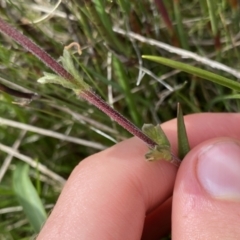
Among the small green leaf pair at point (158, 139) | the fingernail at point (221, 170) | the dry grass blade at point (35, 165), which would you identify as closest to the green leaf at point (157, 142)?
the small green leaf pair at point (158, 139)

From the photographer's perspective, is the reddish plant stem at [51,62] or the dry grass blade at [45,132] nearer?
the reddish plant stem at [51,62]

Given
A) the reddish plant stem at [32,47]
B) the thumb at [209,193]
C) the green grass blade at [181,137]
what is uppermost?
the reddish plant stem at [32,47]

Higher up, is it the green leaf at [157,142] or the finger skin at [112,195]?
the green leaf at [157,142]

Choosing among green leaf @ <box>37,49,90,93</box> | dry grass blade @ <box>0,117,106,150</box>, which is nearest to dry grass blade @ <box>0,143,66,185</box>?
dry grass blade @ <box>0,117,106,150</box>

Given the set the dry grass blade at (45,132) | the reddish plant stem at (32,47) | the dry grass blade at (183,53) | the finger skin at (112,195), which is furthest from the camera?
the dry grass blade at (45,132)

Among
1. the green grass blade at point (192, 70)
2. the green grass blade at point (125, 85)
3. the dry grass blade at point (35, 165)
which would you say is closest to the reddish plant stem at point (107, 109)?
the green grass blade at point (192, 70)

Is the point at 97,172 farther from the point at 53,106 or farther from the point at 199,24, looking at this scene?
the point at 199,24

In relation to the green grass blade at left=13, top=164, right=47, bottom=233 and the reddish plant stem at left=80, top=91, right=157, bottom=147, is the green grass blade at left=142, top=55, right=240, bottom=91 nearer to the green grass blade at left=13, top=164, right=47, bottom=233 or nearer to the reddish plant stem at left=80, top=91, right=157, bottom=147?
the reddish plant stem at left=80, top=91, right=157, bottom=147

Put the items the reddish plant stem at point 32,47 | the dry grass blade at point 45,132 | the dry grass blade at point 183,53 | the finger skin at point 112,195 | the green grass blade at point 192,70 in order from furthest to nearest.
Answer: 1. the dry grass blade at point 45,132
2. the dry grass blade at point 183,53
3. the finger skin at point 112,195
4. the green grass blade at point 192,70
5. the reddish plant stem at point 32,47

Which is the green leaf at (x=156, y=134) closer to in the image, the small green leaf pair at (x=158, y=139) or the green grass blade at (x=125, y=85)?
the small green leaf pair at (x=158, y=139)
